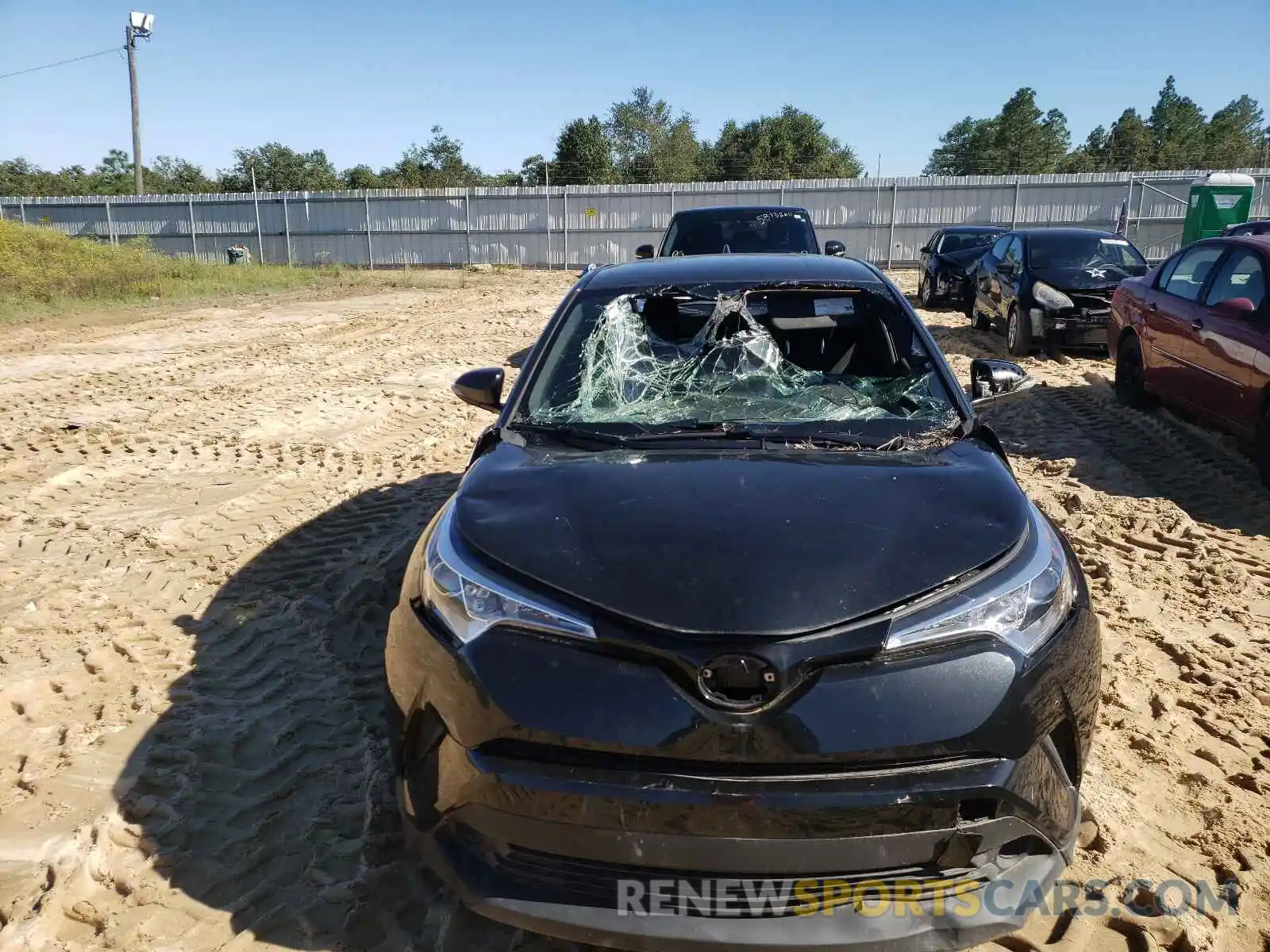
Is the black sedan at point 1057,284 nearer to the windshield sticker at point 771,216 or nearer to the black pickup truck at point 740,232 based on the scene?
the black pickup truck at point 740,232

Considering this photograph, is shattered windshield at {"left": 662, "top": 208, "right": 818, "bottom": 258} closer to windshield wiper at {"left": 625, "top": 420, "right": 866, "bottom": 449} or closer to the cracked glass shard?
the cracked glass shard

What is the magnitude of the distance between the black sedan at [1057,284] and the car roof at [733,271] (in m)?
7.39

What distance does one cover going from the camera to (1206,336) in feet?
20.9

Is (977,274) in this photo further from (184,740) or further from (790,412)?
(184,740)

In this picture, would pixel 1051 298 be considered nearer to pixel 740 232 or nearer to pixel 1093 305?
pixel 1093 305

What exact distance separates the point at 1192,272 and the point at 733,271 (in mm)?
5176

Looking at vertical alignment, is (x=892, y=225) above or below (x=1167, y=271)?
above

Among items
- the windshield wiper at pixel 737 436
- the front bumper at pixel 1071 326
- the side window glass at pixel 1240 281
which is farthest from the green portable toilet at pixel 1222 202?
the windshield wiper at pixel 737 436

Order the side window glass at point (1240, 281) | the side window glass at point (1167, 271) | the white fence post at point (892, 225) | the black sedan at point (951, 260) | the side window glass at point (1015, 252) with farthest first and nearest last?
the white fence post at point (892, 225) → the black sedan at point (951, 260) → the side window glass at point (1015, 252) → the side window glass at point (1167, 271) → the side window glass at point (1240, 281)

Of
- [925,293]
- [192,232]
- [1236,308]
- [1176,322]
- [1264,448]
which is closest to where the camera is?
[1264,448]

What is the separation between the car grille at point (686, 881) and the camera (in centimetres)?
179

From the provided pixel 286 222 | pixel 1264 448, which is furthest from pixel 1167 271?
pixel 286 222

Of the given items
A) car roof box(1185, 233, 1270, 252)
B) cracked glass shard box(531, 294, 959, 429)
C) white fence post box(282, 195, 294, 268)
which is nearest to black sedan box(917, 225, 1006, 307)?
car roof box(1185, 233, 1270, 252)

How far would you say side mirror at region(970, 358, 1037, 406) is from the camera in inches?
139
